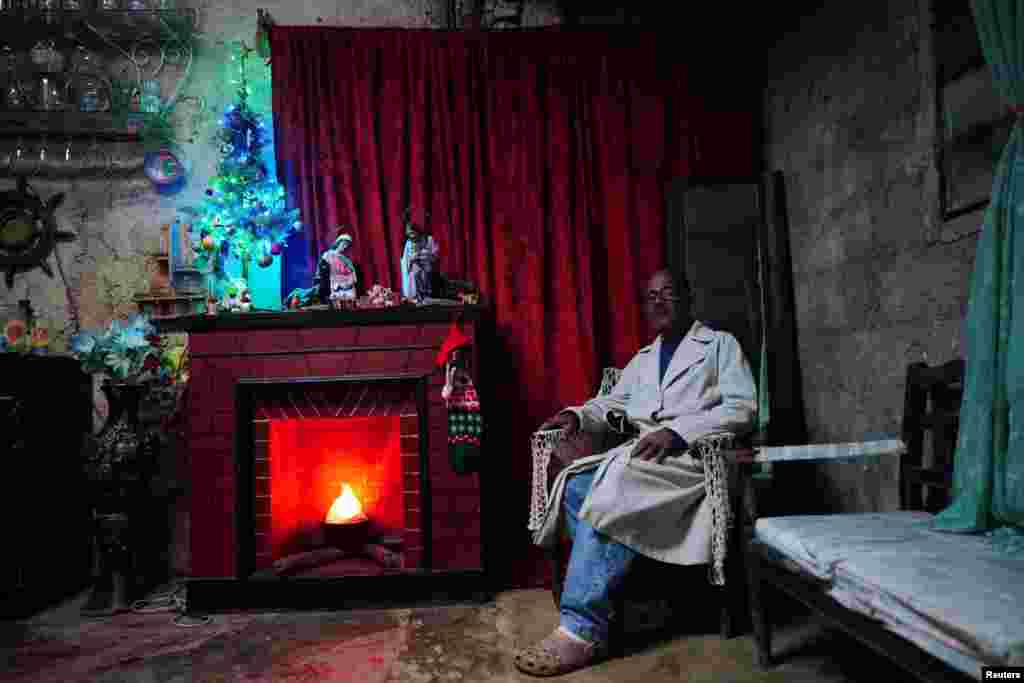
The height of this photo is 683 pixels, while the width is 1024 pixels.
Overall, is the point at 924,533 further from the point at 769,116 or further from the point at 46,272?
the point at 46,272

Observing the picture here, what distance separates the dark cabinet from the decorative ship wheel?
793mm

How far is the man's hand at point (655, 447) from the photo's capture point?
8.43ft

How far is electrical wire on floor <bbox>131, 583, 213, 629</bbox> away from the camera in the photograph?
3004 mm

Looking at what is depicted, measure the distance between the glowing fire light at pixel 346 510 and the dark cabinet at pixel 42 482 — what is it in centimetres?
148

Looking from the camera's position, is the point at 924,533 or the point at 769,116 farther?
the point at 769,116

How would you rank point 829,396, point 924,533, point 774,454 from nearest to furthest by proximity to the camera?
1. point 924,533
2. point 774,454
3. point 829,396

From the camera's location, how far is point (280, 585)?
121 inches

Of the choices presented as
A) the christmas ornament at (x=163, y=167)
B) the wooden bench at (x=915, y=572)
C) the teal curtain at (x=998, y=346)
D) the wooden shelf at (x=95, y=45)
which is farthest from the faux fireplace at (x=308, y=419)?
the teal curtain at (x=998, y=346)

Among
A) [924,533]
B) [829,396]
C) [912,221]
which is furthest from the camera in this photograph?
[829,396]

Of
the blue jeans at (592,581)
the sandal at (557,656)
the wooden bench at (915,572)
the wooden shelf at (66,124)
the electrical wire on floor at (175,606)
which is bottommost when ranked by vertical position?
the electrical wire on floor at (175,606)

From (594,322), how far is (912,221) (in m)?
1.75

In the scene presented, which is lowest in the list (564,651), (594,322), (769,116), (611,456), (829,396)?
(564,651)

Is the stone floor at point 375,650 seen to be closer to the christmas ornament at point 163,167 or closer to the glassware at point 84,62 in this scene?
the christmas ornament at point 163,167

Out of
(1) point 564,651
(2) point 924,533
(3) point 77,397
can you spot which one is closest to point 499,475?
(1) point 564,651
